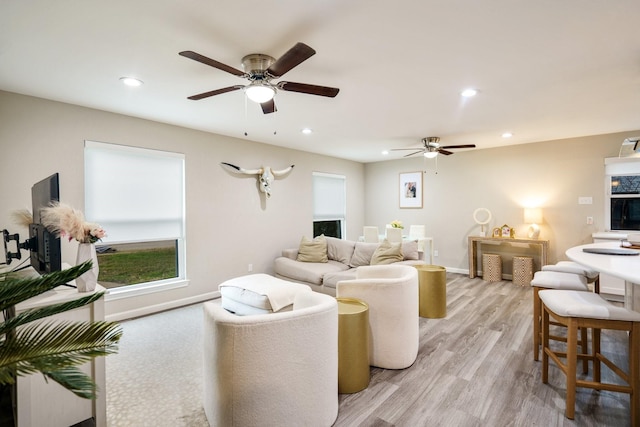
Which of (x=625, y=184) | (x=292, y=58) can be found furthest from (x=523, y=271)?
(x=292, y=58)

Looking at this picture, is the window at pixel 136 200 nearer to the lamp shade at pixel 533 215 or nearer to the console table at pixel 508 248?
the console table at pixel 508 248

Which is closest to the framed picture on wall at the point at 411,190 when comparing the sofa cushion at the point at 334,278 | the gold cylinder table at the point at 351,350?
the sofa cushion at the point at 334,278

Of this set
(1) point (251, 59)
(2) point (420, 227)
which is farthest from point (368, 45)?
(2) point (420, 227)

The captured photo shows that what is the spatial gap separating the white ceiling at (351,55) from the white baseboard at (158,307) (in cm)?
248

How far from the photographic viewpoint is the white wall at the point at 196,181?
3.13 meters

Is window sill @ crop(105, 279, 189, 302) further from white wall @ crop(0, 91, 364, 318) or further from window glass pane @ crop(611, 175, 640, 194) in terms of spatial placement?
window glass pane @ crop(611, 175, 640, 194)

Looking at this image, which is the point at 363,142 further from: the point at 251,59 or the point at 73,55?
the point at 73,55

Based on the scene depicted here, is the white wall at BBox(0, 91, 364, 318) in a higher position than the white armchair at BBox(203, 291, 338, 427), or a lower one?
higher

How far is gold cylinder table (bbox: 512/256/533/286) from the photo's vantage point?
5375 millimetres

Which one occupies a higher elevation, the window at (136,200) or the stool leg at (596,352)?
the window at (136,200)

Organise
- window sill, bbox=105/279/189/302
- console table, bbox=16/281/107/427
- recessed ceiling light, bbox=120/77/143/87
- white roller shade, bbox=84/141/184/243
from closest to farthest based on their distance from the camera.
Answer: console table, bbox=16/281/107/427, recessed ceiling light, bbox=120/77/143/87, white roller shade, bbox=84/141/184/243, window sill, bbox=105/279/189/302

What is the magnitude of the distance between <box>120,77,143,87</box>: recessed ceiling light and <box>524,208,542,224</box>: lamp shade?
239 inches

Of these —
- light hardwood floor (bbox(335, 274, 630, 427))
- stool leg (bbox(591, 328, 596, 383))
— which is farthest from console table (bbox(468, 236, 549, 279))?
stool leg (bbox(591, 328, 596, 383))

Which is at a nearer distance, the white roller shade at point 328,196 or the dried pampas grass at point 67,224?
the dried pampas grass at point 67,224
